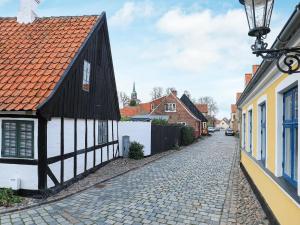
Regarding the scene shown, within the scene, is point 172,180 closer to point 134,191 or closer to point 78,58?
point 134,191

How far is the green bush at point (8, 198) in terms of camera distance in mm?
7205

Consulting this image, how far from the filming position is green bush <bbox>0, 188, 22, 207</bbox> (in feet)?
23.6

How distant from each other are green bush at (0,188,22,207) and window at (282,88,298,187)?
242 inches

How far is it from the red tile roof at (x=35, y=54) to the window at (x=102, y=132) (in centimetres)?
393

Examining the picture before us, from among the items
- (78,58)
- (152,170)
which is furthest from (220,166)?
(78,58)

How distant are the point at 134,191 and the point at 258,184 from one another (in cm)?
355

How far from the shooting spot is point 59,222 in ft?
20.2

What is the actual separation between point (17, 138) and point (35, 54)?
10.6 ft

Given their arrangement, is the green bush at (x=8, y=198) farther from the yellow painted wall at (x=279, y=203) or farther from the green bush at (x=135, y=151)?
the green bush at (x=135, y=151)

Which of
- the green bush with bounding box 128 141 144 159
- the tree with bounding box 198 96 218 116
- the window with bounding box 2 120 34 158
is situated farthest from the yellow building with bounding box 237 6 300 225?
the tree with bounding box 198 96 218 116

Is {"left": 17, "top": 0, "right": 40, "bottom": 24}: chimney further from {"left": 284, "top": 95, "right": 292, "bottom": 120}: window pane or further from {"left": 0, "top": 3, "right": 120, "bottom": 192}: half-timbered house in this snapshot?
{"left": 284, "top": 95, "right": 292, "bottom": 120}: window pane

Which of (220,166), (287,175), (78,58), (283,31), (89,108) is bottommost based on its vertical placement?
(220,166)

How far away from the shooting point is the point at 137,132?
17938 mm

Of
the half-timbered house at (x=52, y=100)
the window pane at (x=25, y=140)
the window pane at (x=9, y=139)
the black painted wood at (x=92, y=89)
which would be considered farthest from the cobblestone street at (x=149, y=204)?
the black painted wood at (x=92, y=89)
